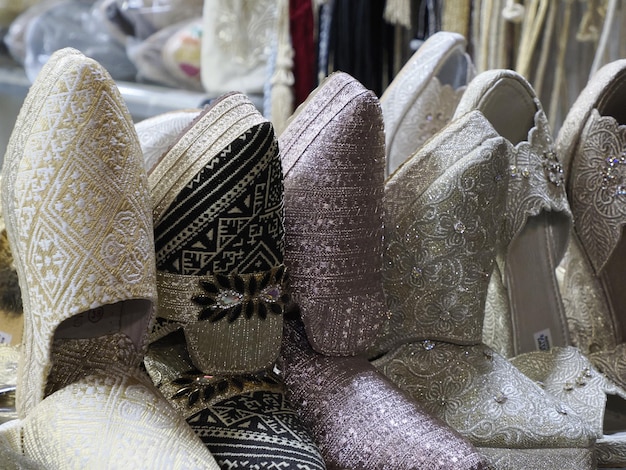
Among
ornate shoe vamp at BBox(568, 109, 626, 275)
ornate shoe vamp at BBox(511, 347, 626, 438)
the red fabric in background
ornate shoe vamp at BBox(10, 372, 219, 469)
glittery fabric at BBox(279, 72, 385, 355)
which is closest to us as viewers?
ornate shoe vamp at BBox(10, 372, 219, 469)

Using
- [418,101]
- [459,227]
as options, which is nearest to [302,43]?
[418,101]

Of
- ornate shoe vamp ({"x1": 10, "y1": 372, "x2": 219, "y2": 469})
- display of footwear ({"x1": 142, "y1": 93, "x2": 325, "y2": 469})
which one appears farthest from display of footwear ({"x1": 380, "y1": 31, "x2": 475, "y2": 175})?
ornate shoe vamp ({"x1": 10, "y1": 372, "x2": 219, "y2": 469})

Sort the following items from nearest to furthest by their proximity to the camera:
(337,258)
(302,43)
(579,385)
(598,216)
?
(337,258)
(579,385)
(598,216)
(302,43)

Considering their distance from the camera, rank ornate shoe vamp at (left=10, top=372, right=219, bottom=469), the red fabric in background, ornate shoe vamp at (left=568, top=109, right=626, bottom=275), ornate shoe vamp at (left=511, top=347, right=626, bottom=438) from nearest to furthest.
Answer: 1. ornate shoe vamp at (left=10, top=372, right=219, bottom=469)
2. ornate shoe vamp at (left=511, top=347, right=626, bottom=438)
3. ornate shoe vamp at (left=568, top=109, right=626, bottom=275)
4. the red fabric in background

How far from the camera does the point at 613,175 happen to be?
0.77 meters

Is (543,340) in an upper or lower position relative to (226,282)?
lower

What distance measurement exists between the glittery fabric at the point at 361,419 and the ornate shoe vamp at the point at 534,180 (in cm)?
22

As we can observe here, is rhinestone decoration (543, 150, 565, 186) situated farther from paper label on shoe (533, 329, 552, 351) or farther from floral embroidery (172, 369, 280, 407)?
floral embroidery (172, 369, 280, 407)

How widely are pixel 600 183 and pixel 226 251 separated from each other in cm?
43

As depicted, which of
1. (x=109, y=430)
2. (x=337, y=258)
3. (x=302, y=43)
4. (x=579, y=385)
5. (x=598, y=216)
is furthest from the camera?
(x=302, y=43)

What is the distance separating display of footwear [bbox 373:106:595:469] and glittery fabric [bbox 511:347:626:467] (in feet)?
0.20

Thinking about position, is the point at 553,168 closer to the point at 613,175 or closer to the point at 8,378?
the point at 613,175

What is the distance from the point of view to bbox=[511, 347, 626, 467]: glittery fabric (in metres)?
0.63

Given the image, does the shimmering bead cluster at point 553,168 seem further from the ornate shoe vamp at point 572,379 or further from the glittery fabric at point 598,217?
the ornate shoe vamp at point 572,379
